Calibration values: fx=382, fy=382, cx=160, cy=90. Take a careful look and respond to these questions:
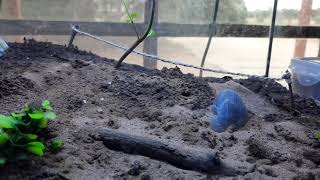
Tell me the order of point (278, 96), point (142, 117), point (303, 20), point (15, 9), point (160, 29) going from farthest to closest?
point (303, 20) < point (160, 29) < point (15, 9) < point (278, 96) < point (142, 117)

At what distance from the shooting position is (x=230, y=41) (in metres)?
3.34

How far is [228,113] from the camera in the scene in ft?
6.08

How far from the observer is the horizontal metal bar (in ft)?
9.82

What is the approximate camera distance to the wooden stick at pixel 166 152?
1.41 m

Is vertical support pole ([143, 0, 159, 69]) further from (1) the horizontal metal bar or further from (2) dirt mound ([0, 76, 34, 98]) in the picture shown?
(2) dirt mound ([0, 76, 34, 98])

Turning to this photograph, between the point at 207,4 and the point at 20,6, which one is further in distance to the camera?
the point at 207,4

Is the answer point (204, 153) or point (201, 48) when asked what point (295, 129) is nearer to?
point (204, 153)

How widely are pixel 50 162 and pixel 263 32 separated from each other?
2.46 meters

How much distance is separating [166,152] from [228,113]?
51 centimetres

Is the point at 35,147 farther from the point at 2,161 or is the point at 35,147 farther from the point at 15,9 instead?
the point at 15,9

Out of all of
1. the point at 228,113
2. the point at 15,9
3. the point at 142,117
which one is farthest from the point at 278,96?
the point at 15,9

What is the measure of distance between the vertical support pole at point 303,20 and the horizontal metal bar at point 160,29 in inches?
2.5

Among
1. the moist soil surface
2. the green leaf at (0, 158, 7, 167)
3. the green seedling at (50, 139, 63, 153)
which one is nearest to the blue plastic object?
the moist soil surface

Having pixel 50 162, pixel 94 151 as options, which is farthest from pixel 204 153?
pixel 50 162
